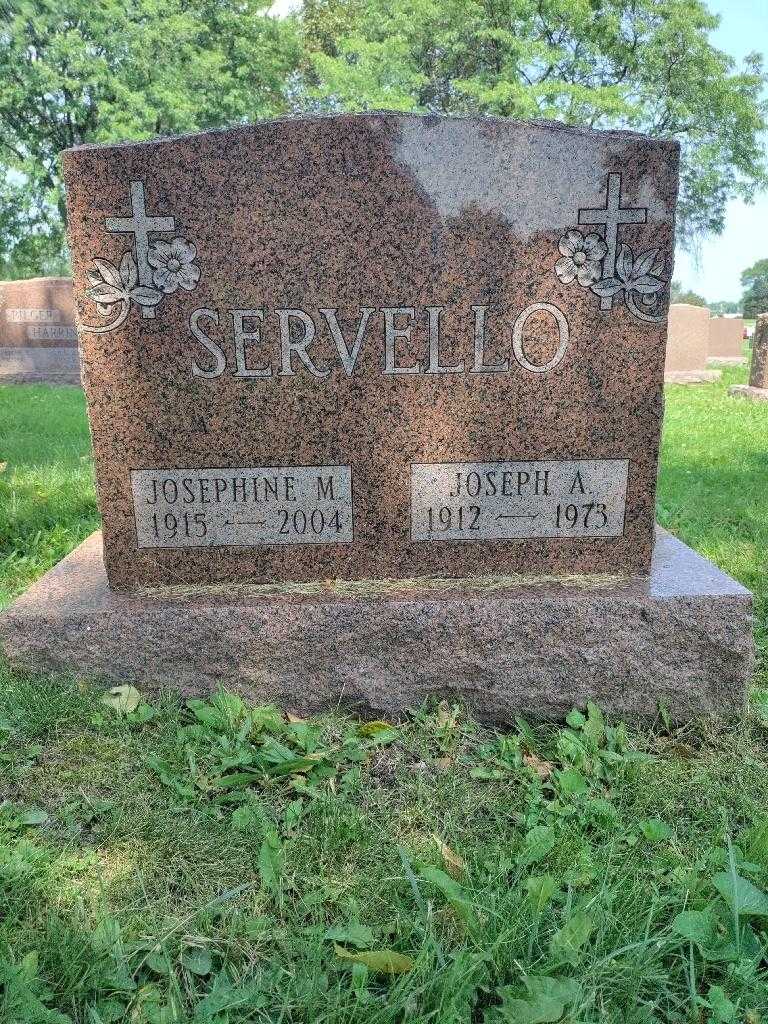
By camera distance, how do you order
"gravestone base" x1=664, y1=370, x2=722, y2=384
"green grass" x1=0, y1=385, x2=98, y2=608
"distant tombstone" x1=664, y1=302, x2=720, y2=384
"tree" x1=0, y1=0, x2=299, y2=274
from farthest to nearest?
"tree" x1=0, y1=0, x2=299, y2=274
"distant tombstone" x1=664, y1=302, x2=720, y2=384
"gravestone base" x1=664, y1=370, x2=722, y2=384
"green grass" x1=0, y1=385, x2=98, y2=608

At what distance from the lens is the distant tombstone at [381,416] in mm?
2318

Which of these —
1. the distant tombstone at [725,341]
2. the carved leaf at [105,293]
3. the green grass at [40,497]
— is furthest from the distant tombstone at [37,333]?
the distant tombstone at [725,341]

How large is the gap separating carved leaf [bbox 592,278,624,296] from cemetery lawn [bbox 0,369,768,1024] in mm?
1292

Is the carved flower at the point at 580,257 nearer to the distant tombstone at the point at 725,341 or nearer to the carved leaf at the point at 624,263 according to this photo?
the carved leaf at the point at 624,263

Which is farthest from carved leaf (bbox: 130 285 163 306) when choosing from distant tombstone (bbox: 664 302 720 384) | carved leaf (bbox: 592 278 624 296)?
distant tombstone (bbox: 664 302 720 384)

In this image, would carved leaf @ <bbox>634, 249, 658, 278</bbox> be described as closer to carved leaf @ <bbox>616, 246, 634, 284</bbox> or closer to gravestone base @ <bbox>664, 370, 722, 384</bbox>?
carved leaf @ <bbox>616, 246, 634, 284</bbox>

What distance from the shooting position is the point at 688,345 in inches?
593

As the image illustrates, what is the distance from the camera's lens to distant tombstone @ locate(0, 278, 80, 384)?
12602 mm

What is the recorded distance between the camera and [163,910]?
165cm

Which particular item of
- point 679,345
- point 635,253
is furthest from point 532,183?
point 679,345

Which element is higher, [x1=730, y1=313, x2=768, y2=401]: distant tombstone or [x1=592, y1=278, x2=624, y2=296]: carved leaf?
[x1=592, y1=278, x2=624, y2=296]: carved leaf

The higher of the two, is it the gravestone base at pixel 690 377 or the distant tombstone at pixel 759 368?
the distant tombstone at pixel 759 368

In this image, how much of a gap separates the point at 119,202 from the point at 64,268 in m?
27.0

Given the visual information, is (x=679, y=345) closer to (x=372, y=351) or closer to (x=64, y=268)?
(x=372, y=351)
